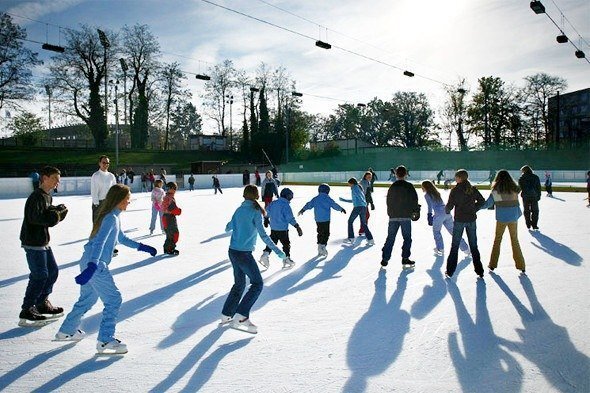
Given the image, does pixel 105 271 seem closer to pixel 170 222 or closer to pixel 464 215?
pixel 170 222

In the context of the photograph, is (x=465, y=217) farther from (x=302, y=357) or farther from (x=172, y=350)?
(x=172, y=350)

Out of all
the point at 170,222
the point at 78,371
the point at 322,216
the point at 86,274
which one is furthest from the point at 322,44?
the point at 78,371

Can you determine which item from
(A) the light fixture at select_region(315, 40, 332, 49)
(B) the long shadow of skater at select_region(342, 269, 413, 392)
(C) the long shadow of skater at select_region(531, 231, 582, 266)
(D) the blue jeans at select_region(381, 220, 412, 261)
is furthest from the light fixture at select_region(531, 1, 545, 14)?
(B) the long shadow of skater at select_region(342, 269, 413, 392)

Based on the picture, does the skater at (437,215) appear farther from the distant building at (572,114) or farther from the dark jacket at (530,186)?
the distant building at (572,114)

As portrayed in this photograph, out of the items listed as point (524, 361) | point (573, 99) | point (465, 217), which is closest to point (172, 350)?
point (524, 361)

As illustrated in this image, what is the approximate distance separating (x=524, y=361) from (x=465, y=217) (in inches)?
125

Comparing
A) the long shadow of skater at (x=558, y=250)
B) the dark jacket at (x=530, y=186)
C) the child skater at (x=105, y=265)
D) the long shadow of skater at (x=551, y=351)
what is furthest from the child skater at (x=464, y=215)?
the dark jacket at (x=530, y=186)

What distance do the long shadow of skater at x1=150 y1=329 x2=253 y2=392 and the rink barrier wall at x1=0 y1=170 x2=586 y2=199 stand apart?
96.1 feet

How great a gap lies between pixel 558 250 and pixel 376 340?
6374 millimetres

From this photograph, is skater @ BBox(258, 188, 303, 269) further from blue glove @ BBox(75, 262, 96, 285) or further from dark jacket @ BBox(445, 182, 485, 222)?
blue glove @ BBox(75, 262, 96, 285)

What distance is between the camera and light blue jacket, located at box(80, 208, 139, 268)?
3.82 m

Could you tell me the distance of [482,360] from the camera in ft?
12.1

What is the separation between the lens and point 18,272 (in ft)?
23.8

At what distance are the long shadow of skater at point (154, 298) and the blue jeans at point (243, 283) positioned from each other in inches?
48.0
